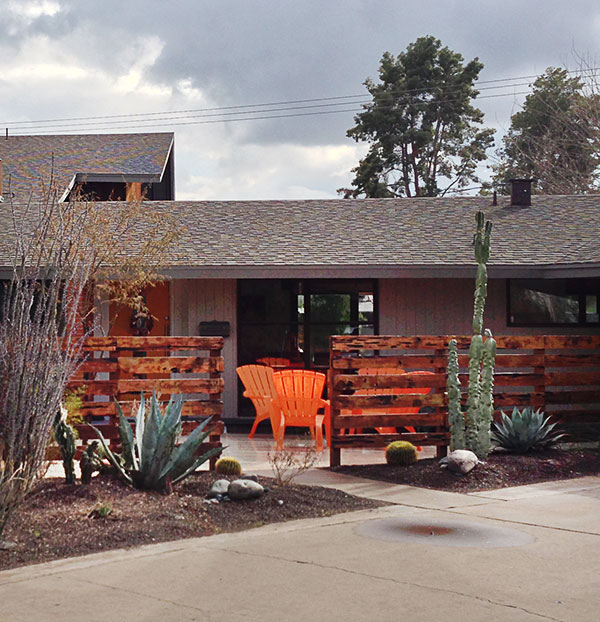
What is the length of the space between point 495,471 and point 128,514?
391 centimetres

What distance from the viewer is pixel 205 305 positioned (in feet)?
51.0

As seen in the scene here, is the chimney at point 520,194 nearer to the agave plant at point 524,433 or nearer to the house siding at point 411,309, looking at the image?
the house siding at point 411,309

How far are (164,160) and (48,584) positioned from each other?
1974 cm

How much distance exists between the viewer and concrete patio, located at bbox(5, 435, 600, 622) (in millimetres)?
4914

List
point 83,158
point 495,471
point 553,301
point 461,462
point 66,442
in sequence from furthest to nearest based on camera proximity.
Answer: point 83,158 → point 553,301 → point 495,471 → point 461,462 → point 66,442

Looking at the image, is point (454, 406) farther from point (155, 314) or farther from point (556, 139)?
point (556, 139)

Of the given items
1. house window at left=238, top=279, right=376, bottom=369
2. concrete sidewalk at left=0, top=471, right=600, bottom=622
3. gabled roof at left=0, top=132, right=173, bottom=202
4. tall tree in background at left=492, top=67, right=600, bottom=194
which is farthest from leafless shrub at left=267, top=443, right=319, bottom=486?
tall tree in background at left=492, top=67, right=600, bottom=194

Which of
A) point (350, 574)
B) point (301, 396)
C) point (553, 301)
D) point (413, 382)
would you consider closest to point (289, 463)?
point (413, 382)

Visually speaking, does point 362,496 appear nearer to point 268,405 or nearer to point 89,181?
point 268,405

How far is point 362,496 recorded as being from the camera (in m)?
8.30

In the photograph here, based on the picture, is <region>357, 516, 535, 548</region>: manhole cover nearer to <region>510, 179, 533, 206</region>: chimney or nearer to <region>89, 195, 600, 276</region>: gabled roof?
<region>89, 195, 600, 276</region>: gabled roof

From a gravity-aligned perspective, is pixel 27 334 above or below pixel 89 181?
below

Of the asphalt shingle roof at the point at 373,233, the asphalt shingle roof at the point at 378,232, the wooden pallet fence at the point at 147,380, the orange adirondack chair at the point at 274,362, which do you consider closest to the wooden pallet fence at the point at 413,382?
the wooden pallet fence at the point at 147,380

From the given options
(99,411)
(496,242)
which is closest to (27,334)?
(99,411)
